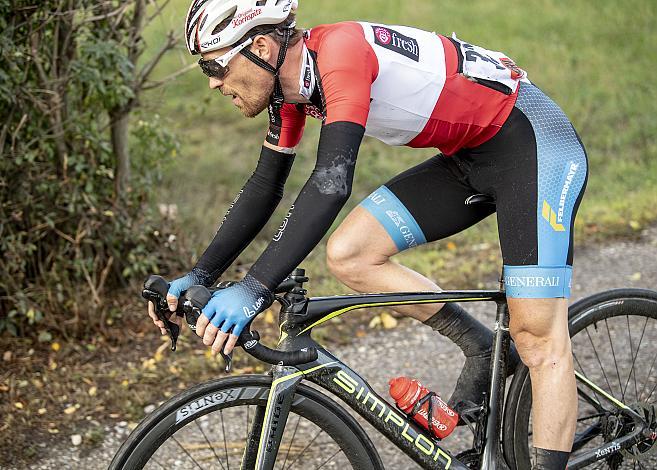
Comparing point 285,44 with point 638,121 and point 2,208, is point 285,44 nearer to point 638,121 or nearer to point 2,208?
point 2,208

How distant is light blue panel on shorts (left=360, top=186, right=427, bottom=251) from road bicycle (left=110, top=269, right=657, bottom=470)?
326 millimetres

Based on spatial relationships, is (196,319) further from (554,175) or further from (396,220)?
(554,175)

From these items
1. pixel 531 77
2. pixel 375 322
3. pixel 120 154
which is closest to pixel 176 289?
pixel 375 322

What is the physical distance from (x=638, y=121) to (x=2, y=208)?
664 centimetres

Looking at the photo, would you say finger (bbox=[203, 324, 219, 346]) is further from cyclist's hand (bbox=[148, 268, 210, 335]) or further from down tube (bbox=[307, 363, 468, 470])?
down tube (bbox=[307, 363, 468, 470])

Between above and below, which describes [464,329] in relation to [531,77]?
below

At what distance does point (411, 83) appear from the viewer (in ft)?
9.59

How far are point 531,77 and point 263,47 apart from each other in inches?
324

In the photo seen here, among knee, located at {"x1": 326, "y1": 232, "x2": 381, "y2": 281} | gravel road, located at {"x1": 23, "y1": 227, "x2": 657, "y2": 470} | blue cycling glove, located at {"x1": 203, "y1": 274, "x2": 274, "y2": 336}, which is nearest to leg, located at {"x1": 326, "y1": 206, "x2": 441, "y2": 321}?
knee, located at {"x1": 326, "y1": 232, "x2": 381, "y2": 281}

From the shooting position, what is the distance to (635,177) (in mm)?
7645

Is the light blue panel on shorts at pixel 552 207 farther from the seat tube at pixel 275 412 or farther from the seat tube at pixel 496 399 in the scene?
the seat tube at pixel 275 412

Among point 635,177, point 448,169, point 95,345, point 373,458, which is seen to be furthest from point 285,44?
point 635,177

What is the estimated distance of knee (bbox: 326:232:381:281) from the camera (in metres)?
3.20

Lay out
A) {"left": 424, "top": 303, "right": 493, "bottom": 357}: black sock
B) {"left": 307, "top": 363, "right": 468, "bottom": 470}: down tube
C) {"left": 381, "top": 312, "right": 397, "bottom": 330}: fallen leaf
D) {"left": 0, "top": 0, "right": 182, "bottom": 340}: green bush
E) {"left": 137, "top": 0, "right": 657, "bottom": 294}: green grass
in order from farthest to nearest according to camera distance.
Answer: {"left": 137, "top": 0, "right": 657, "bottom": 294}: green grass < {"left": 381, "top": 312, "right": 397, "bottom": 330}: fallen leaf < {"left": 0, "top": 0, "right": 182, "bottom": 340}: green bush < {"left": 424, "top": 303, "right": 493, "bottom": 357}: black sock < {"left": 307, "top": 363, "right": 468, "bottom": 470}: down tube
